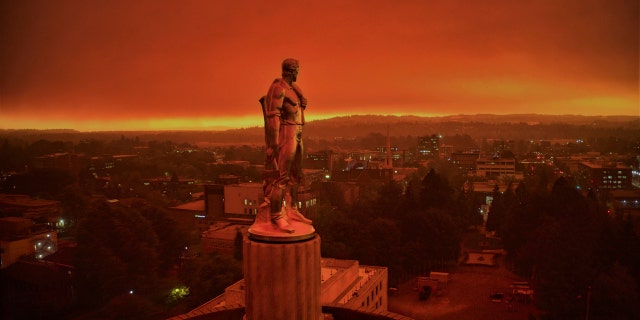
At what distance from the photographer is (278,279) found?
5195 millimetres

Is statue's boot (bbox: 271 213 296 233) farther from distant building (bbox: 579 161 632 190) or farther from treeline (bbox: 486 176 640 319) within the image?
distant building (bbox: 579 161 632 190)

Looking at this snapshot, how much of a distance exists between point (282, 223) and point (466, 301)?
19.3 metres

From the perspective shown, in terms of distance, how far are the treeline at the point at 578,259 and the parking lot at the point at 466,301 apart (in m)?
1.17

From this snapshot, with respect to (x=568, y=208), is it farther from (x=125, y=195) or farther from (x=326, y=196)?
(x=125, y=195)

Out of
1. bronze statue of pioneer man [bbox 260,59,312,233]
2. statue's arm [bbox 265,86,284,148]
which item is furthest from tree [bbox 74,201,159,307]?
statue's arm [bbox 265,86,284,148]

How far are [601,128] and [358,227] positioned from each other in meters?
57.2

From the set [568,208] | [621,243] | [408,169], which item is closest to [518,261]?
[568,208]

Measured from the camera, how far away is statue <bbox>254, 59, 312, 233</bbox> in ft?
18.2

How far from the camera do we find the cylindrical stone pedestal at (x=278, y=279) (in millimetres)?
5199

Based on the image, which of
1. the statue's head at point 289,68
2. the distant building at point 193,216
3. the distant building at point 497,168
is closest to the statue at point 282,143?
the statue's head at point 289,68

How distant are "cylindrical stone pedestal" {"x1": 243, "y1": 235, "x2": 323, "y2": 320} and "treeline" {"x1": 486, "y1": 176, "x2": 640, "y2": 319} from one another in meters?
15.3

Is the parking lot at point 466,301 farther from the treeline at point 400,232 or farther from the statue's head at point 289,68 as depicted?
the statue's head at point 289,68

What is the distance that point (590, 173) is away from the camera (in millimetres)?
48844

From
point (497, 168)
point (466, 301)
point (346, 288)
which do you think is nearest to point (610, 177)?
point (497, 168)
